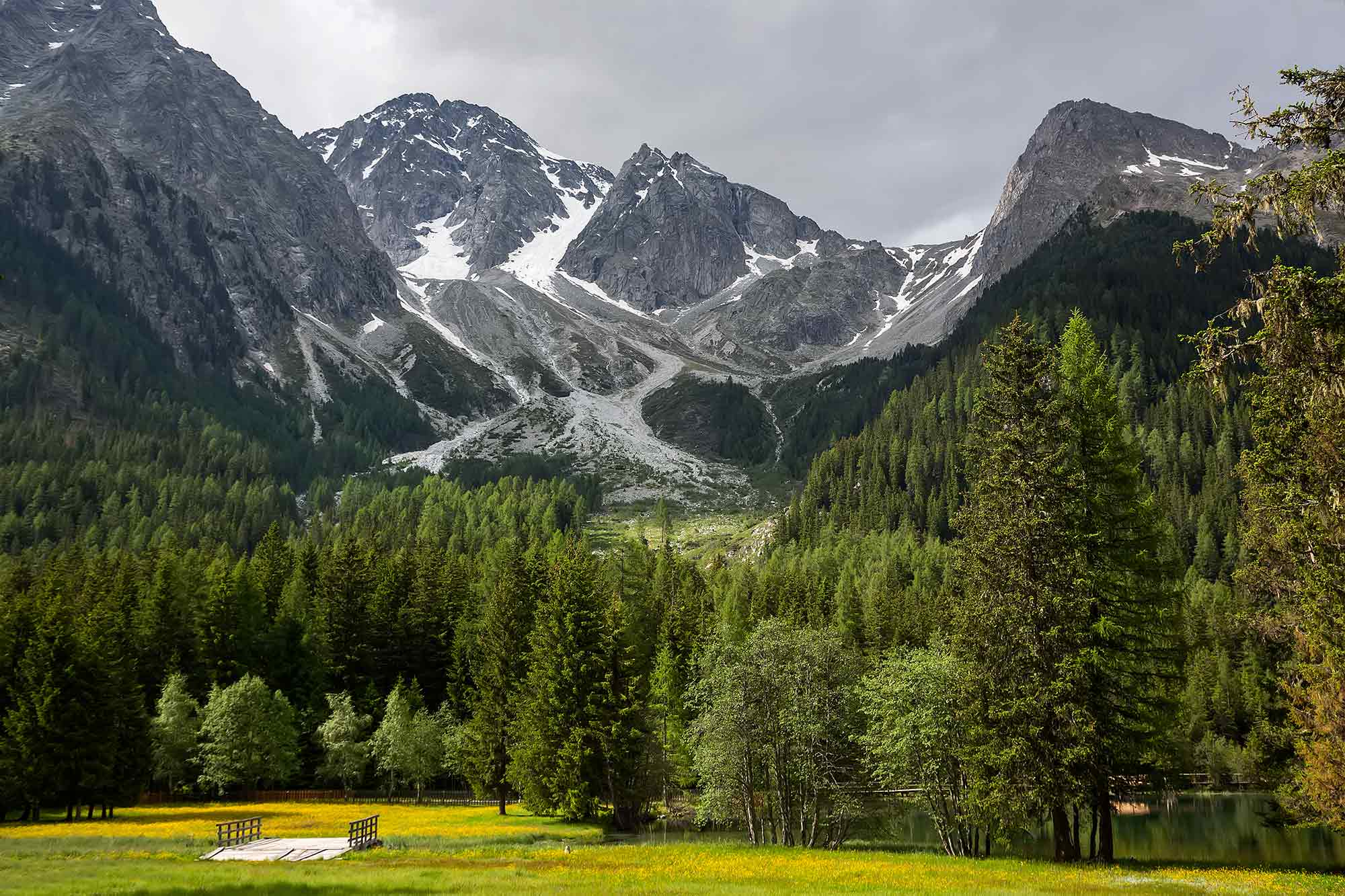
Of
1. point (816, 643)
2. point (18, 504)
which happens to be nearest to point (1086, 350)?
point (816, 643)

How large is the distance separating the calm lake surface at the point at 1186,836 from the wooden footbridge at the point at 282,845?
16412 millimetres

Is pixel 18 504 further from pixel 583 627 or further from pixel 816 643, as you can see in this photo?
pixel 816 643

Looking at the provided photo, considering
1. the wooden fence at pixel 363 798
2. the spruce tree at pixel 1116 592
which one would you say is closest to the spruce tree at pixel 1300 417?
the spruce tree at pixel 1116 592

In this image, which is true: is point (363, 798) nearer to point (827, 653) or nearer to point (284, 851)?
point (284, 851)

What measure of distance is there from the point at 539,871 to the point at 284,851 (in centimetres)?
1430

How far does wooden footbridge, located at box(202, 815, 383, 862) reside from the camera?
35.1m

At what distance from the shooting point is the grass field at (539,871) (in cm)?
2422

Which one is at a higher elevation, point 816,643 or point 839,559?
point 839,559

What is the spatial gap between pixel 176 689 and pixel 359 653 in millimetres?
16983

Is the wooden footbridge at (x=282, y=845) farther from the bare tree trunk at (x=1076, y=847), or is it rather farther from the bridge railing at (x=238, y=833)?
the bare tree trunk at (x=1076, y=847)

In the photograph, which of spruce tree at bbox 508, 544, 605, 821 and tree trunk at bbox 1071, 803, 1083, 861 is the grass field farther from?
spruce tree at bbox 508, 544, 605, 821

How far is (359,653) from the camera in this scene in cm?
7806

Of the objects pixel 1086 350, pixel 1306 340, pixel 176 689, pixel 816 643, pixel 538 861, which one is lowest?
pixel 538 861

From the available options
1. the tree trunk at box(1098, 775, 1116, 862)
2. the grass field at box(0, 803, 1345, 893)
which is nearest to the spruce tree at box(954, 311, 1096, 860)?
the tree trunk at box(1098, 775, 1116, 862)
